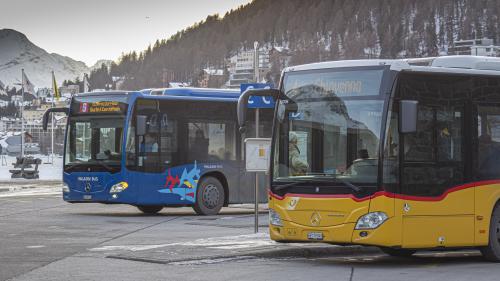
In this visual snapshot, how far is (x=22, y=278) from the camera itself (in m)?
13.1

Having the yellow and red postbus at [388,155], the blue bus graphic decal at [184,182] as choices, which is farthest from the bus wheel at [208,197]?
the yellow and red postbus at [388,155]

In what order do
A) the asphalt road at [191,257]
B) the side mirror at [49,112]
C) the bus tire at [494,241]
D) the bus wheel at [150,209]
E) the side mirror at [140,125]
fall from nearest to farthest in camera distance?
the asphalt road at [191,257] → the bus tire at [494,241] → the side mirror at [140,125] → the side mirror at [49,112] → the bus wheel at [150,209]

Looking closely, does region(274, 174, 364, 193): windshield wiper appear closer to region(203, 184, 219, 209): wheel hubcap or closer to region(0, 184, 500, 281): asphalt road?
region(0, 184, 500, 281): asphalt road

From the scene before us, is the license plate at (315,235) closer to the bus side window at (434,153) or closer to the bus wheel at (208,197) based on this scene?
the bus side window at (434,153)

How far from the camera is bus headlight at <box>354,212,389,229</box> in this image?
14625 mm

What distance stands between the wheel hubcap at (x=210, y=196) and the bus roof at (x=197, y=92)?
7.04 ft

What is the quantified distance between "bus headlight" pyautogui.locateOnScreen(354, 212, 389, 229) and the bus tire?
1.99 m

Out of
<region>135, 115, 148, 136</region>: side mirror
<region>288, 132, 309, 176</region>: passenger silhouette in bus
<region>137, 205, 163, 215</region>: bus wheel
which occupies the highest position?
<region>135, 115, 148, 136</region>: side mirror

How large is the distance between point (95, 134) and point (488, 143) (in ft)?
40.6

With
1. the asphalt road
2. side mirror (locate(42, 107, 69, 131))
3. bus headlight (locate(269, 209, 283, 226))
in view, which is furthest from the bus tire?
side mirror (locate(42, 107, 69, 131))

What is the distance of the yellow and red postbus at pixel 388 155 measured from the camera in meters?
14.8

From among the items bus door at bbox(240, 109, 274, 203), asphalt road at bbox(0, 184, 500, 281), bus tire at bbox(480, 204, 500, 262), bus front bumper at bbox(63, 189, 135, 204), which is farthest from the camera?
bus door at bbox(240, 109, 274, 203)

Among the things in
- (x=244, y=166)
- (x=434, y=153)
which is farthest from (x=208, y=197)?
(x=434, y=153)

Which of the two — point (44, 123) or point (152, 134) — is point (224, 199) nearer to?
point (152, 134)
